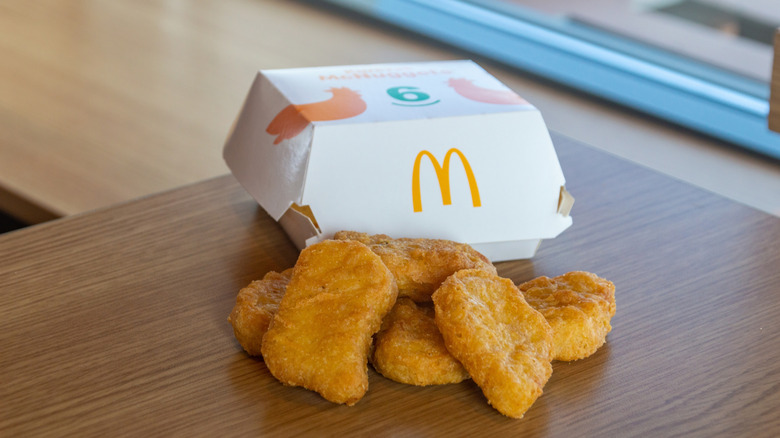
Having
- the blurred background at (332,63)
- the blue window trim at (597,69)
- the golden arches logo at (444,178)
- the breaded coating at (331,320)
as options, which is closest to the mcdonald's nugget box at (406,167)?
the golden arches logo at (444,178)

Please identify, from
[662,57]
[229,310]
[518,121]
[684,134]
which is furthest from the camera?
[662,57]

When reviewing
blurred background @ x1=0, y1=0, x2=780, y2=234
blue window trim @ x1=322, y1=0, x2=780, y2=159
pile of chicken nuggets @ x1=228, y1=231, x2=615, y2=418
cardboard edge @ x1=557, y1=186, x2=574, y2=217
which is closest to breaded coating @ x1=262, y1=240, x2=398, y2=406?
pile of chicken nuggets @ x1=228, y1=231, x2=615, y2=418

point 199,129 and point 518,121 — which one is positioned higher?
point 518,121

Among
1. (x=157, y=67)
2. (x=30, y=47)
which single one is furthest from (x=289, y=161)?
(x=30, y=47)

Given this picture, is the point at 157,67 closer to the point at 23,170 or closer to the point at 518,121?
the point at 23,170

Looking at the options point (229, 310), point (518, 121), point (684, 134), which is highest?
point (518, 121)

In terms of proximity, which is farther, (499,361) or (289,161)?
(289,161)

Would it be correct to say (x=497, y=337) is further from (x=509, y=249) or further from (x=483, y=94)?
(x=483, y=94)

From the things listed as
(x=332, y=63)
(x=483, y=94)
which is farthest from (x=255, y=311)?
(x=332, y=63)
